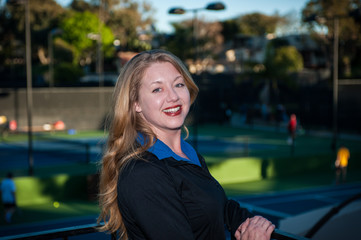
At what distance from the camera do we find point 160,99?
2.14 meters

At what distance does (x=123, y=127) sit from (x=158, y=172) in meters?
0.41

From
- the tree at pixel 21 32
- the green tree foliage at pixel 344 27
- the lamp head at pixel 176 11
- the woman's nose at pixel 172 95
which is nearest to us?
the woman's nose at pixel 172 95

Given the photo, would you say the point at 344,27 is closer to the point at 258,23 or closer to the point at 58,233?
the point at 58,233

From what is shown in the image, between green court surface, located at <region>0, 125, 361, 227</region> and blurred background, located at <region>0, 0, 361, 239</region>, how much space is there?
1.7 inches

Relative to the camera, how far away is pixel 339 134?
28.0m

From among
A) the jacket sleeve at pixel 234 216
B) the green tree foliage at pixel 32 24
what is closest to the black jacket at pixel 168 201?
the jacket sleeve at pixel 234 216

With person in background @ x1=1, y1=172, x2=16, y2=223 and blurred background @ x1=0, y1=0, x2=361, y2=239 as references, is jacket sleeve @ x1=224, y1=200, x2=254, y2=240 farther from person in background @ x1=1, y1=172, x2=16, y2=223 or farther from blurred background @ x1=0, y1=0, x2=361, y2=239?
person in background @ x1=1, y1=172, x2=16, y2=223

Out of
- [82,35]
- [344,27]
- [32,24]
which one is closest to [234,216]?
[344,27]

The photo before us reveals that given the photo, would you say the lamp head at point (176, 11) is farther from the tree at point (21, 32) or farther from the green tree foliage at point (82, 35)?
the tree at point (21, 32)

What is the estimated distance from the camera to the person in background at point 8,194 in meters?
11.7

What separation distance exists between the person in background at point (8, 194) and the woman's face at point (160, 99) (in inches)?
423

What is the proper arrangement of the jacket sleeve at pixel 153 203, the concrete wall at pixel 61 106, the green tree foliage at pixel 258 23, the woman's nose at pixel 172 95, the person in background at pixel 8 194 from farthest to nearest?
the green tree foliage at pixel 258 23, the concrete wall at pixel 61 106, the person in background at pixel 8 194, the woman's nose at pixel 172 95, the jacket sleeve at pixel 153 203

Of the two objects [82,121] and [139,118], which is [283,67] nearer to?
[82,121]

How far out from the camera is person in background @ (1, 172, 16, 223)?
38.4 feet
